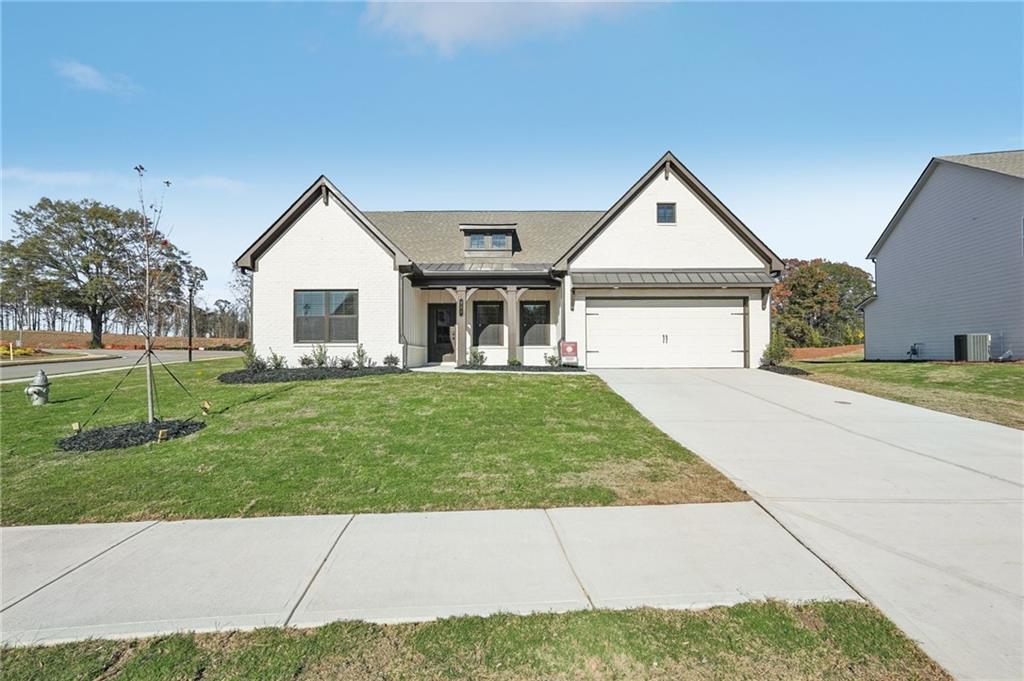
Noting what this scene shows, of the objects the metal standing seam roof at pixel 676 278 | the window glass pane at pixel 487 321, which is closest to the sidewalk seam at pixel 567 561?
the metal standing seam roof at pixel 676 278

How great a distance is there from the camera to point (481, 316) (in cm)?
1945

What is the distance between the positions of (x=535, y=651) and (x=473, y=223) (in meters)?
19.6

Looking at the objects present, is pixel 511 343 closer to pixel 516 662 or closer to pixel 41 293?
pixel 516 662

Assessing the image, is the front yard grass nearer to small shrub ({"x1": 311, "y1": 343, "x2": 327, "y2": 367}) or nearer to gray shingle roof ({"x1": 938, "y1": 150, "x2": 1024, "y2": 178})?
small shrub ({"x1": 311, "y1": 343, "x2": 327, "y2": 367})

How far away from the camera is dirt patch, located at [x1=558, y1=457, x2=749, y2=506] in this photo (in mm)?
5242

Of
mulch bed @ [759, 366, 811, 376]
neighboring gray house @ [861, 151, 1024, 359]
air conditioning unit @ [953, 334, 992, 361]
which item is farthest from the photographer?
neighboring gray house @ [861, 151, 1024, 359]

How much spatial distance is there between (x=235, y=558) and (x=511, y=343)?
1419 centimetres

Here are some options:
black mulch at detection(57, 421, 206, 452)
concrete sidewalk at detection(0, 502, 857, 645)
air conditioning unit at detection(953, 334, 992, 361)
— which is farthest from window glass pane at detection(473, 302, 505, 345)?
air conditioning unit at detection(953, 334, 992, 361)

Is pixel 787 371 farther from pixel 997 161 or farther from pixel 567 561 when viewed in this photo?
pixel 567 561

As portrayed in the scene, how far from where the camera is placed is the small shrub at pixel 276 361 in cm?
1652

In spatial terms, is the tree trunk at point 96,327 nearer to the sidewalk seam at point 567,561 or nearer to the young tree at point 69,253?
the young tree at point 69,253

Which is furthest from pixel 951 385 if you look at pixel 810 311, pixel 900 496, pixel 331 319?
pixel 810 311

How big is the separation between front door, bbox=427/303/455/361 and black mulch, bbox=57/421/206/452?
1166 cm

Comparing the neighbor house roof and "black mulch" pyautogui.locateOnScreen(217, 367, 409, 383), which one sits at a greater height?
the neighbor house roof
